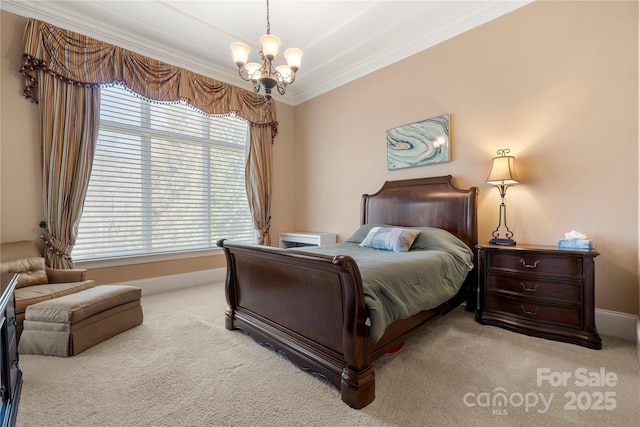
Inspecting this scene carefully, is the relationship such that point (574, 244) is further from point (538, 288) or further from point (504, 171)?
point (504, 171)

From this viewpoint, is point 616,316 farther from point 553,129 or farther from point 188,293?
point 188,293

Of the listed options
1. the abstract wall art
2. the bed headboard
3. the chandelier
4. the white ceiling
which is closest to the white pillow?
the bed headboard

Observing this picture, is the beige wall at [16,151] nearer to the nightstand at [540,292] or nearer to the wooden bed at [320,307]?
the wooden bed at [320,307]

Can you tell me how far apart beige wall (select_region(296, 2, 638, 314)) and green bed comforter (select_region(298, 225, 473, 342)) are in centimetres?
61

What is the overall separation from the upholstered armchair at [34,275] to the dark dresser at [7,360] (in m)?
0.91

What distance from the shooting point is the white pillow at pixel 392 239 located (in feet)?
9.13

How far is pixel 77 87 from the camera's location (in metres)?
3.02

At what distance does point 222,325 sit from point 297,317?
1.10 meters

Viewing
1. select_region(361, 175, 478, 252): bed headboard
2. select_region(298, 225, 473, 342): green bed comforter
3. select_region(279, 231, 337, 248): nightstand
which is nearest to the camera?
select_region(298, 225, 473, 342): green bed comforter

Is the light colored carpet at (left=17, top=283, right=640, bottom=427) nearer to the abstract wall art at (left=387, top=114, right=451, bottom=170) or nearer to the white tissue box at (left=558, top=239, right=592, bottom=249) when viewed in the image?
the white tissue box at (left=558, top=239, right=592, bottom=249)

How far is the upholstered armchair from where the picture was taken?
2312 mm

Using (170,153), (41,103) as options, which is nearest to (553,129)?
(170,153)

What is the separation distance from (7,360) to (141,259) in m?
2.33

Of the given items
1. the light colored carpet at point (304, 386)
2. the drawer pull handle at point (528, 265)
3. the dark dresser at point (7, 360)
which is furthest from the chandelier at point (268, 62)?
the drawer pull handle at point (528, 265)
